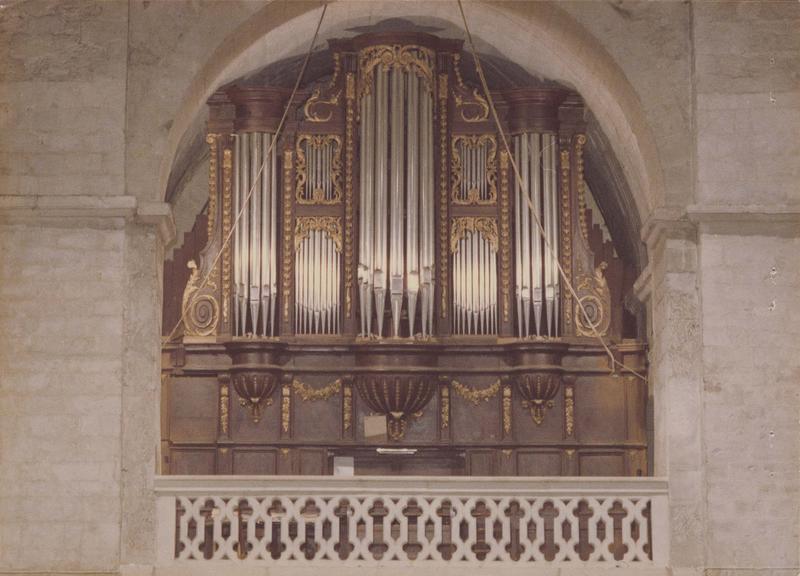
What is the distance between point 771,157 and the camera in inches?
572

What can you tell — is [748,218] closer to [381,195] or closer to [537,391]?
[537,391]

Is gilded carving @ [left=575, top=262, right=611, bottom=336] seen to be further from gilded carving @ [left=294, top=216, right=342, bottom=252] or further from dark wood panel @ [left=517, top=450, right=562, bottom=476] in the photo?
gilded carving @ [left=294, top=216, right=342, bottom=252]

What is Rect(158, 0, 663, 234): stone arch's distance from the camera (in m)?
14.9

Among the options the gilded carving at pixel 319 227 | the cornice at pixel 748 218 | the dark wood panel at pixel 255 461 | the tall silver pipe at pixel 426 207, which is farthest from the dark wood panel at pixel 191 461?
the cornice at pixel 748 218

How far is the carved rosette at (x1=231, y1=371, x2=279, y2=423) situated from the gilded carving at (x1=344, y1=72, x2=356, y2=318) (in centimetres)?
97

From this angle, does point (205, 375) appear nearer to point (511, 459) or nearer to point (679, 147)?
point (511, 459)

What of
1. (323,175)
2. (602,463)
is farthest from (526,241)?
(602,463)

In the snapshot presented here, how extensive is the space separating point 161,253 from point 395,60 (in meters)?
3.61

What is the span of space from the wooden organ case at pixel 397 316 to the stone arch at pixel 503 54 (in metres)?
0.40

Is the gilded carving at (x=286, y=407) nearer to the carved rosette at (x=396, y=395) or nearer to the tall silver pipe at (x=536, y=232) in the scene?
the carved rosette at (x=396, y=395)

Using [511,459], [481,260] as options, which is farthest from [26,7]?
[511,459]

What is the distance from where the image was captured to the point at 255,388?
16875 millimetres

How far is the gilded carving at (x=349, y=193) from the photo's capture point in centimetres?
1706

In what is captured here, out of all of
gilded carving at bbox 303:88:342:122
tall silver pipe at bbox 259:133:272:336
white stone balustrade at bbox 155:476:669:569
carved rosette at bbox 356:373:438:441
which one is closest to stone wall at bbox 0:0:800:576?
white stone balustrade at bbox 155:476:669:569
